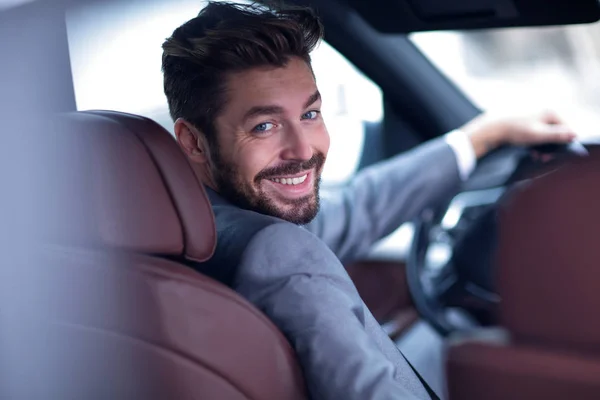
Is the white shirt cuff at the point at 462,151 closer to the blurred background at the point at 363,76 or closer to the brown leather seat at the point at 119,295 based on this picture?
the blurred background at the point at 363,76

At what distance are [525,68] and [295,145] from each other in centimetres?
117

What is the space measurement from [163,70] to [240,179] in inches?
11.8

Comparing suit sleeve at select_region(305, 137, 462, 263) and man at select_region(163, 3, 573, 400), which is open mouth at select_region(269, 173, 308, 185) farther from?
suit sleeve at select_region(305, 137, 462, 263)

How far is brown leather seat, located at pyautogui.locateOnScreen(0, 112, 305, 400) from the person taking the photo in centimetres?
111

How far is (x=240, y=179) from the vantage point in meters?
1.55

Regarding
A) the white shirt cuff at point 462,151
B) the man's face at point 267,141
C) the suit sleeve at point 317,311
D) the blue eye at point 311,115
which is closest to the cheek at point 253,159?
the man's face at point 267,141

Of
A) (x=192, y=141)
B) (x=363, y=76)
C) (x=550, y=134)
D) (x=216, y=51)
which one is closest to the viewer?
(x=216, y=51)

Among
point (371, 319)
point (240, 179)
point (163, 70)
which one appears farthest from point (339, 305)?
point (163, 70)

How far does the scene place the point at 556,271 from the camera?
80cm

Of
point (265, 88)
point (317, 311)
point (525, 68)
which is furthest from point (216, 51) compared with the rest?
point (525, 68)

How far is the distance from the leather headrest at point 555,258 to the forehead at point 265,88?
798mm

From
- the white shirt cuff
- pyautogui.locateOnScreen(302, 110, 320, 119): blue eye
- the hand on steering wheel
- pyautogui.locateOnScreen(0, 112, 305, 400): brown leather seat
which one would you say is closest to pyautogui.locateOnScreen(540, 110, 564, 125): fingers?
the hand on steering wheel

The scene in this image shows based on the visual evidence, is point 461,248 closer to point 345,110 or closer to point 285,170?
point 345,110

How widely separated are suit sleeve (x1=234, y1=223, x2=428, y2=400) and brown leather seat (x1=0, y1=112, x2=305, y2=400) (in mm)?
82
